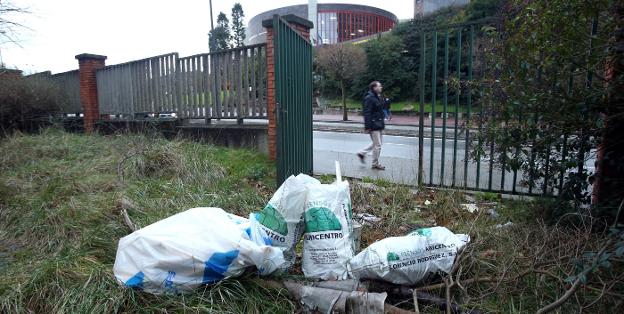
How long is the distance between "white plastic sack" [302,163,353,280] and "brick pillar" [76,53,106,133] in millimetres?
10142

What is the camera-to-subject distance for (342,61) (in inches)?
1084

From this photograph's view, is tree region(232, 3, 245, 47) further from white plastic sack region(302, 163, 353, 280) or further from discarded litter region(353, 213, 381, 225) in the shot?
white plastic sack region(302, 163, 353, 280)

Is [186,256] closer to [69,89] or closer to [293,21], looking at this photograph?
[293,21]

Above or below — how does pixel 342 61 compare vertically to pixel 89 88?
above

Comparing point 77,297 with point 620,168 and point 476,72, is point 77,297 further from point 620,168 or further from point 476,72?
point 476,72

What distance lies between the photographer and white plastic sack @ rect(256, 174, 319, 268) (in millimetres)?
2742

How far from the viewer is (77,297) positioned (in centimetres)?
243

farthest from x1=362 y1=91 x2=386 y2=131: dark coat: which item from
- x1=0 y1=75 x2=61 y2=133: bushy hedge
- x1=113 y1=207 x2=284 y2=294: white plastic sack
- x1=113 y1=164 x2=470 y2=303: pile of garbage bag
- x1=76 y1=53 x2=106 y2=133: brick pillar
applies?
x1=0 y1=75 x2=61 y2=133: bushy hedge

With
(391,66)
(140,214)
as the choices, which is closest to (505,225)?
(140,214)

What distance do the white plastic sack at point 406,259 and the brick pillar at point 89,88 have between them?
10466mm

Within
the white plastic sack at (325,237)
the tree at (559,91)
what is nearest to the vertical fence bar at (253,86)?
the tree at (559,91)

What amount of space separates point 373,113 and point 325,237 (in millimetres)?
5263

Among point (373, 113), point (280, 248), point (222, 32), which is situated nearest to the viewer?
point (280, 248)

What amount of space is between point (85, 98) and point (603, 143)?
11.5 m
